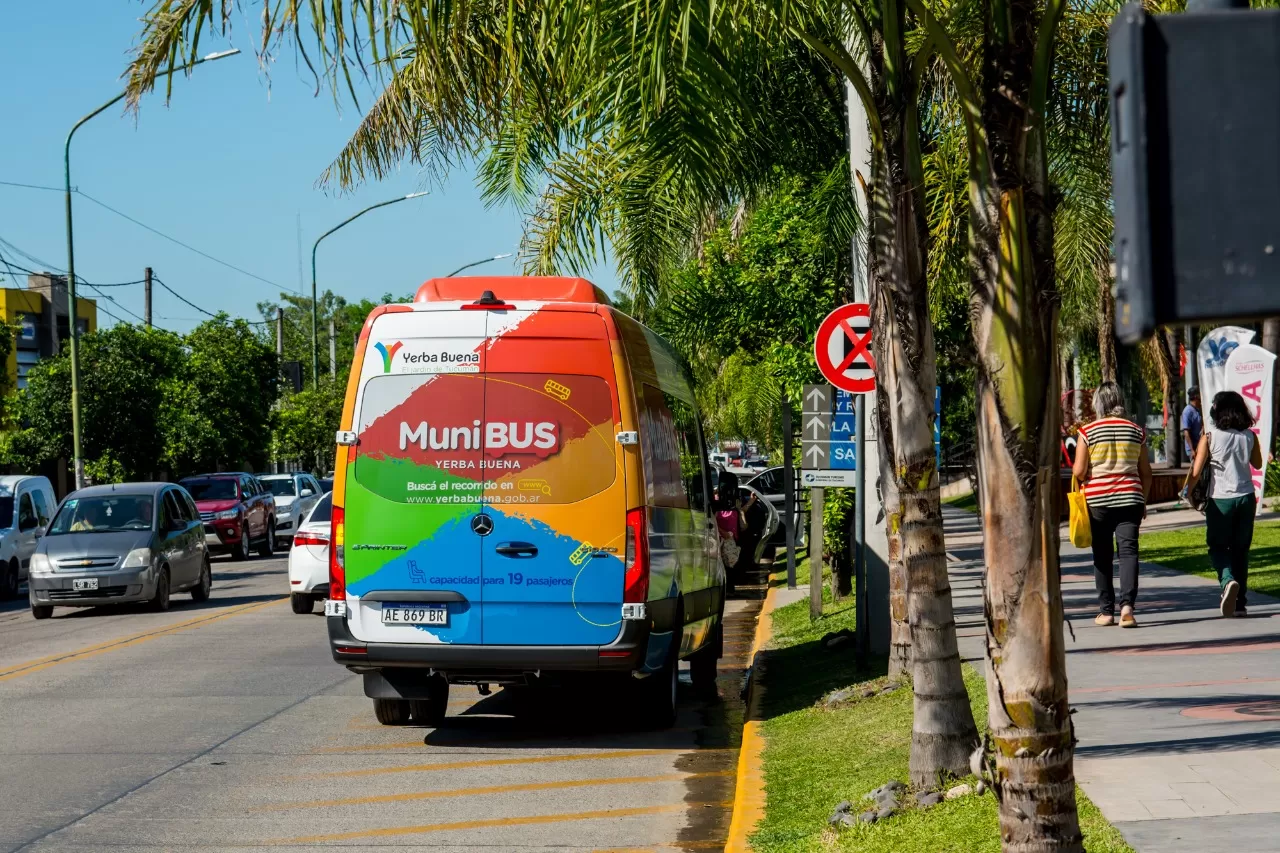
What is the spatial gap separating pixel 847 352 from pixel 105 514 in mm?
14143

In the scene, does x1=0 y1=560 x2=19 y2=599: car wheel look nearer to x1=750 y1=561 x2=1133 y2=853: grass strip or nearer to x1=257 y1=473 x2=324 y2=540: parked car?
x1=257 y1=473 x2=324 y2=540: parked car

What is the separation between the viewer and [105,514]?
73.3ft

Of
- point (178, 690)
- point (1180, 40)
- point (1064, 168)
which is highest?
point (1064, 168)

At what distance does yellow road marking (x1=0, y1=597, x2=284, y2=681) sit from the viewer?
14.8m

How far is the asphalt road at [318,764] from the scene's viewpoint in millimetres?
7879

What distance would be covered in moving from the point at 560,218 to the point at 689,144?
244 inches

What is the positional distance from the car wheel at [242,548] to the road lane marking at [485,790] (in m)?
27.6

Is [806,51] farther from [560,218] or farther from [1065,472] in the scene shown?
[1065,472]

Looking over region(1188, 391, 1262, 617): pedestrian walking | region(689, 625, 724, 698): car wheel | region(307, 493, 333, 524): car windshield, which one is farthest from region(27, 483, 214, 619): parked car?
region(1188, 391, 1262, 617): pedestrian walking

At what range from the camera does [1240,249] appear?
2.58m

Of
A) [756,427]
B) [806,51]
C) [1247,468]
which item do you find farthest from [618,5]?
[756,427]

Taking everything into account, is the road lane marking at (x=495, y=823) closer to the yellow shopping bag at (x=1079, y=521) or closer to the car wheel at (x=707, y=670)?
the car wheel at (x=707, y=670)

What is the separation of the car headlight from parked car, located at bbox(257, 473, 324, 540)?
1729cm

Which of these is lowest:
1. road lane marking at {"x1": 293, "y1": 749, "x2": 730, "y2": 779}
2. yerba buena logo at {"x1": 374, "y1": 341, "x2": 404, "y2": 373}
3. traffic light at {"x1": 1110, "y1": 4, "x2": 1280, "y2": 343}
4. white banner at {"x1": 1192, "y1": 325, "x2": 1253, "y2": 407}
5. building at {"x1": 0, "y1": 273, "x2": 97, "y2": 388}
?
road lane marking at {"x1": 293, "y1": 749, "x2": 730, "y2": 779}
